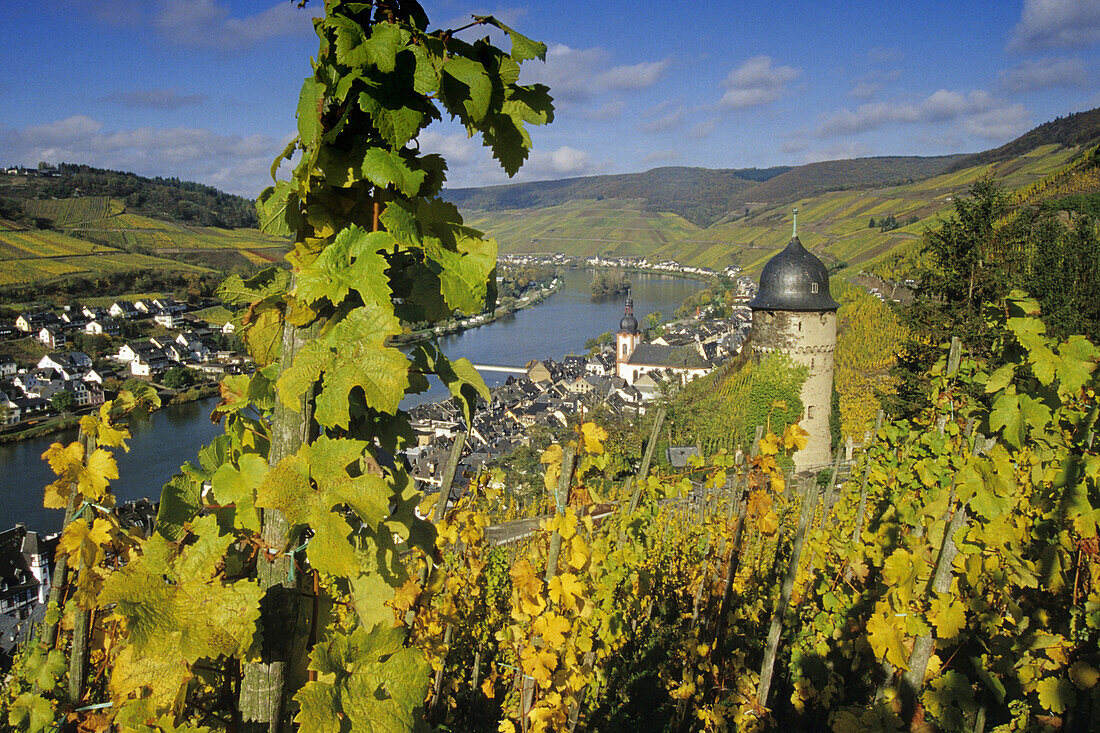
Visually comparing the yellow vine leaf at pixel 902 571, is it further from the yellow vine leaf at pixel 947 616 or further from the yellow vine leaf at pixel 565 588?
the yellow vine leaf at pixel 565 588

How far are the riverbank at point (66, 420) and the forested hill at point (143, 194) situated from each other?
246 feet

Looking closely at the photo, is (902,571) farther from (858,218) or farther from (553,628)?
(858,218)

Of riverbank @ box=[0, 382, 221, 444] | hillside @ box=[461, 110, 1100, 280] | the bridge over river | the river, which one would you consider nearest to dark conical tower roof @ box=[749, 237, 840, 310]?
hillside @ box=[461, 110, 1100, 280]

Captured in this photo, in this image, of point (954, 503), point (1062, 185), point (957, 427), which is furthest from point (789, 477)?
point (1062, 185)

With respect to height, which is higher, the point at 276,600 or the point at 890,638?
the point at 276,600

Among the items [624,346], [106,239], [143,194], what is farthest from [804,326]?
[143,194]

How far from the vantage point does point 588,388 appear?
4772cm

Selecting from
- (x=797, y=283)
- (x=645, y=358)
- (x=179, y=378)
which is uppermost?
(x=797, y=283)

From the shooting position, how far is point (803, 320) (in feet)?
56.3

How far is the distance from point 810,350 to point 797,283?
1.87 meters

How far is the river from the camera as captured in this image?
25.8 m

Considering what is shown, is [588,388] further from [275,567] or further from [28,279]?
[28,279]

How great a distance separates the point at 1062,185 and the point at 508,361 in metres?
40.3

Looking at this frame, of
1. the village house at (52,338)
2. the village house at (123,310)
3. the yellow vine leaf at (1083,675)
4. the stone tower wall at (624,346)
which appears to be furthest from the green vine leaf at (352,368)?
the village house at (123,310)
